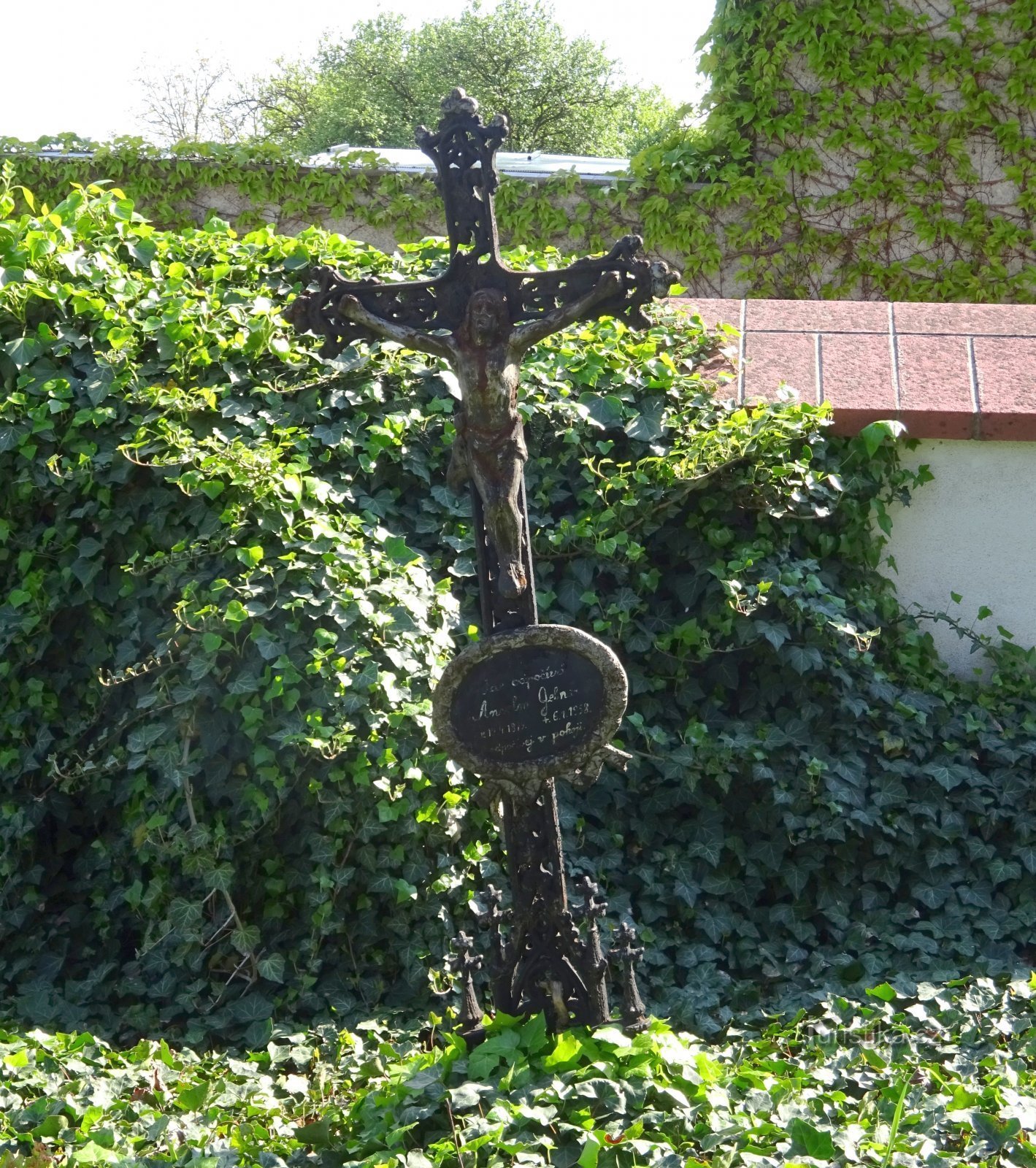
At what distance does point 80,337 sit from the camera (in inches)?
190

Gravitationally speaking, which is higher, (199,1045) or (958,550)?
(958,550)

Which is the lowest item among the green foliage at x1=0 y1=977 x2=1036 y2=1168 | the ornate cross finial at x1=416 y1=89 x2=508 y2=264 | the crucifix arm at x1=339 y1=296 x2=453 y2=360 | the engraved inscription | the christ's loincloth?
the green foliage at x1=0 y1=977 x2=1036 y2=1168

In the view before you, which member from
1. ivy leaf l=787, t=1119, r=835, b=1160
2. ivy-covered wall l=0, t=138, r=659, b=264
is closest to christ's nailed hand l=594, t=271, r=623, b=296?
ivy leaf l=787, t=1119, r=835, b=1160

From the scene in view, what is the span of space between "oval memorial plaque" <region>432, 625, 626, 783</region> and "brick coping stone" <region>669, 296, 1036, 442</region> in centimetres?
221

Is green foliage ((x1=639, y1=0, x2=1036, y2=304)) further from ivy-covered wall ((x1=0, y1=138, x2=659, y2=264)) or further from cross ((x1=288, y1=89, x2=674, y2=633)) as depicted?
cross ((x1=288, y1=89, x2=674, y2=633))

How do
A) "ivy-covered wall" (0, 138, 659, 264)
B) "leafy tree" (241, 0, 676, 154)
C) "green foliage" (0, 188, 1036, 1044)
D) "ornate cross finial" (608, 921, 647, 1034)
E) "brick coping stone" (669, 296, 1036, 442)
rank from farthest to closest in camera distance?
"leafy tree" (241, 0, 676, 154)
"ivy-covered wall" (0, 138, 659, 264)
"brick coping stone" (669, 296, 1036, 442)
"green foliage" (0, 188, 1036, 1044)
"ornate cross finial" (608, 921, 647, 1034)

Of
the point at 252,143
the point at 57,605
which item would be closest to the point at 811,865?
the point at 57,605

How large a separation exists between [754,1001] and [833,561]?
1.77 metres

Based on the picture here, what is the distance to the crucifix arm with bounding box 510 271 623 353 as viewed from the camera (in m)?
3.40

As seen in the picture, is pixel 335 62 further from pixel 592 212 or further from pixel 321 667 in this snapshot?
pixel 321 667

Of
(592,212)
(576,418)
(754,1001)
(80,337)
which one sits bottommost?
(754,1001)

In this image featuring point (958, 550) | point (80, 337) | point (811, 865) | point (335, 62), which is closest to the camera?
point (811, 865)

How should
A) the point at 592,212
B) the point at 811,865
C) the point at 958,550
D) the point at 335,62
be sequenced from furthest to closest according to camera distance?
the point at 335,62, the point at 592,212, the point at 958,550, the point at 811,865

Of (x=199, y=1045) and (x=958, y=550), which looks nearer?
(x=199, y=1045)
